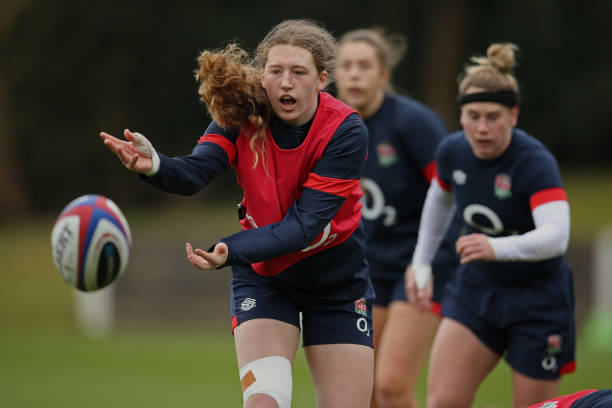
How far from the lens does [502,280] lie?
4.55 metres

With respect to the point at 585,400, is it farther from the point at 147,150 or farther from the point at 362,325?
the point at 147,150

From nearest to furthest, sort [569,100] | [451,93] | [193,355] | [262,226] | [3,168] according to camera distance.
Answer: [262,226]
[193,355]
[451,93]
[569,100]
[3,168]

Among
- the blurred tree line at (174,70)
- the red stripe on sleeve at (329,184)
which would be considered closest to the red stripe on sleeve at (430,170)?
the red stripe on sleeve at (329,184)

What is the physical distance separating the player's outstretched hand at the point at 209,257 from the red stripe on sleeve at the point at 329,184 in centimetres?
50

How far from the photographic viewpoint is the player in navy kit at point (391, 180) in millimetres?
5258

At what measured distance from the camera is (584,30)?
1709 centimetres

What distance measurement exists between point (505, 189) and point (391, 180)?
1107 millimetres

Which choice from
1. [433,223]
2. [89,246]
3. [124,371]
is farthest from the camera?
[124,371]

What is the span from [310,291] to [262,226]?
42cm

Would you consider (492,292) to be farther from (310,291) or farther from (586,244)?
(586,244)

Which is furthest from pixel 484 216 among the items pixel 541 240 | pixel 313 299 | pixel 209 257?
pixel 209 257

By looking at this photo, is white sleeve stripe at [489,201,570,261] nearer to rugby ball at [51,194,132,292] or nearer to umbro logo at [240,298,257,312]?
umbro logo at [240,298,257,312]

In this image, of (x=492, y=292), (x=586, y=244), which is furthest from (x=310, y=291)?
(x=586, y=244)

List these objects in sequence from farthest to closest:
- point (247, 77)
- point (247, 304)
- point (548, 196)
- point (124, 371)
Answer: point (124, 371)
point (548, 196)
point (247, 304)
point (247, 77)
